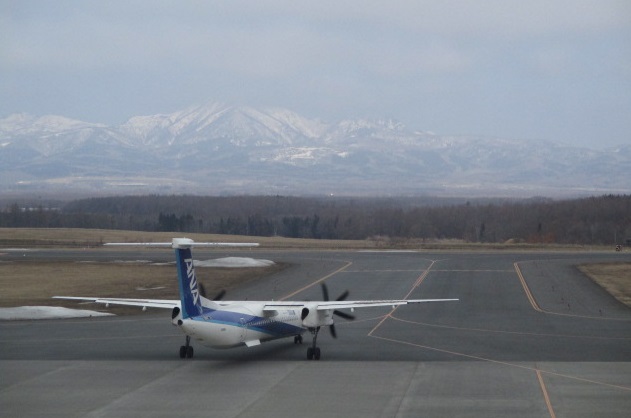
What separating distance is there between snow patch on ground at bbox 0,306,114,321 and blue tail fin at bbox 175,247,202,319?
18.2 metres

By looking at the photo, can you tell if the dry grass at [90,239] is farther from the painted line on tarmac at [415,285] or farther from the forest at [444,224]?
the painted line on tarmac at [415,285]

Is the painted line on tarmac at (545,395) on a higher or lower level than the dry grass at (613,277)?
lower

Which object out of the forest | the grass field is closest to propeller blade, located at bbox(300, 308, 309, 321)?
the grass field

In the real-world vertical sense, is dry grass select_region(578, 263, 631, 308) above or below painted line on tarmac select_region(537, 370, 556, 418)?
above

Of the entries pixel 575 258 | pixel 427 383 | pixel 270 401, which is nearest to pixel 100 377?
pixel 270 401

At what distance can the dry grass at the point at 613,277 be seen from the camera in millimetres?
59994

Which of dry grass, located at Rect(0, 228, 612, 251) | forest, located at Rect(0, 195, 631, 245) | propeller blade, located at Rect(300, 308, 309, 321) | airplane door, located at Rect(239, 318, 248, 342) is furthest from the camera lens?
forest, located at Rect(0, 195, 631, 245)

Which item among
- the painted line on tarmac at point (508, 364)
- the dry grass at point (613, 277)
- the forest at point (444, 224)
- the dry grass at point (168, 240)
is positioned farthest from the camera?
the forest at point (444, 224)

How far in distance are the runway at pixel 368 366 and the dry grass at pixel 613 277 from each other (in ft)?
4.10

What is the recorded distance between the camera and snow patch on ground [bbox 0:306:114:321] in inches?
1956

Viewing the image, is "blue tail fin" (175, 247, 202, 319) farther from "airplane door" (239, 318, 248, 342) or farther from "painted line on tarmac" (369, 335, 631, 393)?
"painted line on tarmac" (369, 335, 631, 393)

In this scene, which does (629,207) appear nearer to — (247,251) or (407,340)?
(247,251)

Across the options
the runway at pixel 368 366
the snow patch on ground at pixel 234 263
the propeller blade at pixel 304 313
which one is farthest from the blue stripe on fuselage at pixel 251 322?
the snow patch on ground at pixel 234 263

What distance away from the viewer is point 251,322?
36.1 meters
